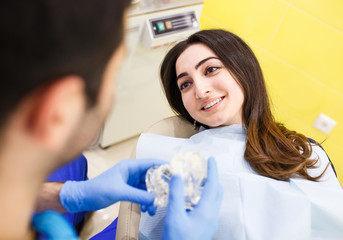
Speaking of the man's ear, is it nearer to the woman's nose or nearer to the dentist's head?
the dentist's head

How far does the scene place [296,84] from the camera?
179 centimetres

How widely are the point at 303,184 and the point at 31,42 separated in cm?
100

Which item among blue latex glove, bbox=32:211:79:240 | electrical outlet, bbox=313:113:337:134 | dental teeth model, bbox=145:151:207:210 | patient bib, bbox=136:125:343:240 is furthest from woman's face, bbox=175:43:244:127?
electrical outlet, bbox=313:113:337:134

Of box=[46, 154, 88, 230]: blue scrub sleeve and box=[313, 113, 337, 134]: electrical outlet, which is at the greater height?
box=[313, 113, 337, 134]: electrical outlet

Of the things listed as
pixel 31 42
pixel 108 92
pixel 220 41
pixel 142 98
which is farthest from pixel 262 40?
pixel 31 42

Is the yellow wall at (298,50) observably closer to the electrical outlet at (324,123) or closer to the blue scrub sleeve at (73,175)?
the electrical outlet at (324,123)

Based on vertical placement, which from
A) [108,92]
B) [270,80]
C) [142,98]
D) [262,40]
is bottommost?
[142,98]

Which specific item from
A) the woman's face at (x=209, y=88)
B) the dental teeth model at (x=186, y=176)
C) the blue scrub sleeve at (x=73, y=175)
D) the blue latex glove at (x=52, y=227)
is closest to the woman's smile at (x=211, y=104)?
the woman's face at (x=209, y=88)

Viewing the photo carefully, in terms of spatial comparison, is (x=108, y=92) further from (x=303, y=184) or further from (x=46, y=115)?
(x=303, y=184)

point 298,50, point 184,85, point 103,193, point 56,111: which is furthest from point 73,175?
point 298,50

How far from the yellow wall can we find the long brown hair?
2.06ft

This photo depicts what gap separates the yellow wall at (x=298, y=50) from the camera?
1.57 meters

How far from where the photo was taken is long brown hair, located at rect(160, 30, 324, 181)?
1.04 meters

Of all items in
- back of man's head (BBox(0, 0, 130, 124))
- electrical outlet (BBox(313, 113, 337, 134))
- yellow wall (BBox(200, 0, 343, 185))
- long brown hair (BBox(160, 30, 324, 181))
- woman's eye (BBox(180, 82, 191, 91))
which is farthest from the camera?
electrical outlet (BBox(313, 113, 337, 134))
